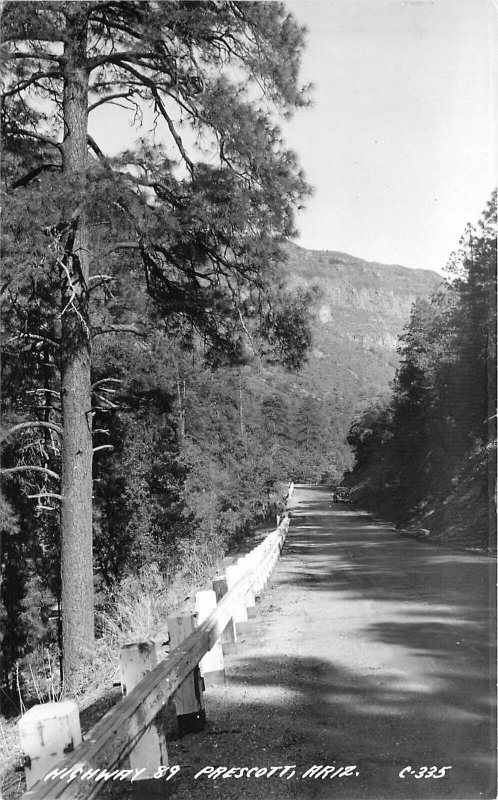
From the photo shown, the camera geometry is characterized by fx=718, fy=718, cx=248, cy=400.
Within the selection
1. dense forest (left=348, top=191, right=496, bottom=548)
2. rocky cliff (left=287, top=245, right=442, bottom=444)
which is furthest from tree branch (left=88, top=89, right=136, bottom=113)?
rocky cliff (left=287, top=245, right=442, bottom=444)

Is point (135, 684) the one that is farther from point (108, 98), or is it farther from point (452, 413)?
point (452, 413)

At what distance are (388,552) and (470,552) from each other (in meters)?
2.10

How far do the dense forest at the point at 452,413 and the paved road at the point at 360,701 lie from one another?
2.93 m

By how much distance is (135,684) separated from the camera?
3.66 m

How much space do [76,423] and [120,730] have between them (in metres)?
7.38

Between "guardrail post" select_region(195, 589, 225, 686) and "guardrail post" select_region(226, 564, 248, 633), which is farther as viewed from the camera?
"guardrail post" select_region(226, 564, 248, 633)

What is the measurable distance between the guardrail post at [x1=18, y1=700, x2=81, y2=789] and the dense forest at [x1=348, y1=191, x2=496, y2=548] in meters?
7.45

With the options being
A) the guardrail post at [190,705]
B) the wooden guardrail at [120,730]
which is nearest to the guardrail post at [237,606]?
the wooden guardrail at [120,730]

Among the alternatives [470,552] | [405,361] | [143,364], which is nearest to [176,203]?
[143,364]

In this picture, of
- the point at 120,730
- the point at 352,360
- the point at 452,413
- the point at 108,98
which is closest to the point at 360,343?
the point at 352,360

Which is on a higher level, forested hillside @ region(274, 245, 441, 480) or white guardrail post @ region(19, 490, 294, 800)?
forested hillside @ region(274, 245, 441, 480)

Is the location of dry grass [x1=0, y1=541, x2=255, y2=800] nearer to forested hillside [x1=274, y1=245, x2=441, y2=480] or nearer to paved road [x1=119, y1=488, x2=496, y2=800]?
paved road [x1=119, y1=488, x2=496, y2=800]

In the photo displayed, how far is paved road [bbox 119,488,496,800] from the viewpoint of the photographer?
12.6ft

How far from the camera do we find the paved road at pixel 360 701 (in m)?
3.86
